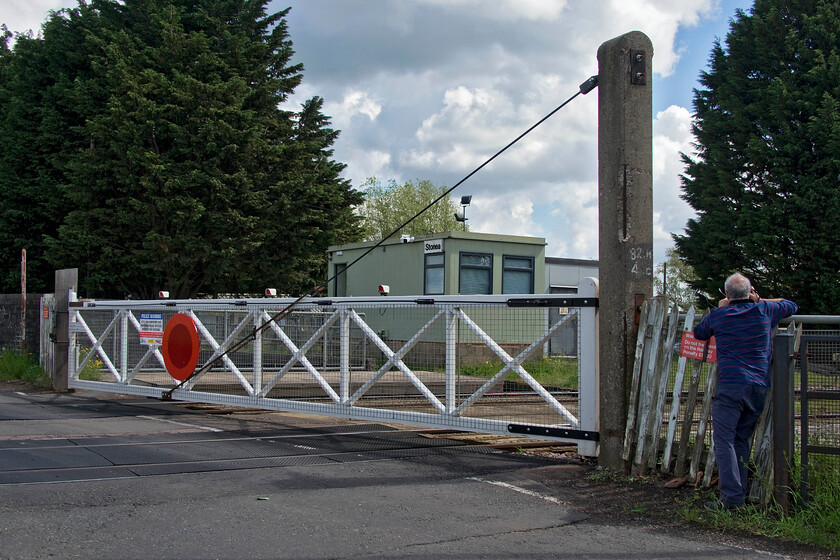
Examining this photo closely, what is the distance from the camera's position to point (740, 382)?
5.55m

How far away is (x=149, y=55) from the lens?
2777 cm

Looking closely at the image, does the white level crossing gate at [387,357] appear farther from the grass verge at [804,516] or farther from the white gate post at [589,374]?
the grass verge at [804,516]

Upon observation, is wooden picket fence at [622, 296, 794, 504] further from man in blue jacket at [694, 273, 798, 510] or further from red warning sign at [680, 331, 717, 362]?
man in blue jacket at [694, 273, 798, 510]

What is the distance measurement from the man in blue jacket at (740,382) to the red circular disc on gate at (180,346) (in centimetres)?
780

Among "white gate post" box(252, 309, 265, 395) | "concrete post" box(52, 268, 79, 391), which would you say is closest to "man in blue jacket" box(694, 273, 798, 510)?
"white gate post" box(252, 309, 265, 395)

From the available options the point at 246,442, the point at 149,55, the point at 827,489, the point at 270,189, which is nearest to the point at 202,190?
the point at 270,189

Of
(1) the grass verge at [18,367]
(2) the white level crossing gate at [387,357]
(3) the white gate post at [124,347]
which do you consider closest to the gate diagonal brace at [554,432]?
(2) the white level crossing gate at [387,357]

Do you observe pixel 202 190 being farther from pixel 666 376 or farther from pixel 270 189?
pixel 666 376

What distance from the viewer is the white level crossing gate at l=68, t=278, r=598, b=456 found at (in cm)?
780

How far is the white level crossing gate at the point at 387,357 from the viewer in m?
7.80

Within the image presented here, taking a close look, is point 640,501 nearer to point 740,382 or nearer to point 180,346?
point 740,382

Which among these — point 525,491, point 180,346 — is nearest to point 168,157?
point 180,346

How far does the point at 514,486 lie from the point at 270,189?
22.6m

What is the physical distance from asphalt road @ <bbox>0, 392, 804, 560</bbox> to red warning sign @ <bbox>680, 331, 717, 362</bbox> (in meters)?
1.55
